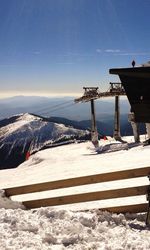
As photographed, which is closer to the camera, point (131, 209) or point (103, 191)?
point (103, 191)

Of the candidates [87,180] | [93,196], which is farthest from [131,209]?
[87,180]

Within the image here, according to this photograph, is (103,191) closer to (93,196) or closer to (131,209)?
(93,196)

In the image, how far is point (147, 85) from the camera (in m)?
6.24

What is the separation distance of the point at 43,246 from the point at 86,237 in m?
0.89

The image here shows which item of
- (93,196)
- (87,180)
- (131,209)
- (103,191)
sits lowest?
(131,209)

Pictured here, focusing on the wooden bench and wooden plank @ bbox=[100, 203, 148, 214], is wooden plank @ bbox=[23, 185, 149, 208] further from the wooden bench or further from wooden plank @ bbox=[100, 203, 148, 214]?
wooden plank @ bbox=[100, 203, 148, 214]

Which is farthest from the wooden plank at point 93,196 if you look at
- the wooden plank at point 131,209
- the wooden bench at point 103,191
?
the wooden plank at point 131,209

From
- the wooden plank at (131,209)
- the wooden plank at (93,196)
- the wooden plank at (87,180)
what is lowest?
the wooden plank at (131,209)

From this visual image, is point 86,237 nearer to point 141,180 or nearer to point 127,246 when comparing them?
point 127,246

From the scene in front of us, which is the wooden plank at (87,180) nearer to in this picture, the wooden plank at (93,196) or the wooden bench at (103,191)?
the wooden bench at (103,191)

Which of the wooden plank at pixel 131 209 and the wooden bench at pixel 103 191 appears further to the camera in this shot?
the wooden plank at pixel 131 209

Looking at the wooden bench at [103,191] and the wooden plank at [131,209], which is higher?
the wooden bench at [103,191]

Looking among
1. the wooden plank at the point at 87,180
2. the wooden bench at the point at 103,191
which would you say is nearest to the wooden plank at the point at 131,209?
the wooden bench at the point at 103,191

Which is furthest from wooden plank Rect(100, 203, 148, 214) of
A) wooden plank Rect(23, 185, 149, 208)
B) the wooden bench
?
wooden plank Rect(23, 185, 149, 208)
